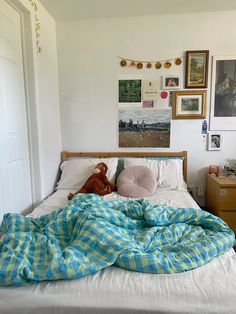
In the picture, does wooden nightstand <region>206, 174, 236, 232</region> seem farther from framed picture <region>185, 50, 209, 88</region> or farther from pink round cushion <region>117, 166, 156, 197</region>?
framed picture <region>185, 50, 209, 88</region>

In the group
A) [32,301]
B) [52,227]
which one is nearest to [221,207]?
[52,227]

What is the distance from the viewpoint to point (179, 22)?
2389mm

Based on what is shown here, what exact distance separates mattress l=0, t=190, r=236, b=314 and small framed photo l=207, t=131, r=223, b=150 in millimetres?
1732

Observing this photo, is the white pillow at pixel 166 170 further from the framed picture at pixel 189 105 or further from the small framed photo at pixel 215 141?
the framed picture at pixel 189 105

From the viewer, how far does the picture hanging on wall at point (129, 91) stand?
250cm

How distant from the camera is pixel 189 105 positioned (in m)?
2.49

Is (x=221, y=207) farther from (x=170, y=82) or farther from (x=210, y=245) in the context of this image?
(x=170, y=82)

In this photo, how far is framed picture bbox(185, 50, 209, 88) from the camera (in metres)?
2.40

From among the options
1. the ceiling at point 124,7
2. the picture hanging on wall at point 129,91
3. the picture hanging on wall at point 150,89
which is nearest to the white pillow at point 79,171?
the picture hanging on wall at point 129,91

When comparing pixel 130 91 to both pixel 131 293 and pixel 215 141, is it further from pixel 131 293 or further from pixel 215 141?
pixel 131 293

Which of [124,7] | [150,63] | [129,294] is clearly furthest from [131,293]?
[124,7]

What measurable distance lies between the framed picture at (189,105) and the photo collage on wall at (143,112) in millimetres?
77

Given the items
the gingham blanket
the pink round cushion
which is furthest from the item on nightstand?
the gingham blanket

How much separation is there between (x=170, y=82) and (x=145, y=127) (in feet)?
1.84
